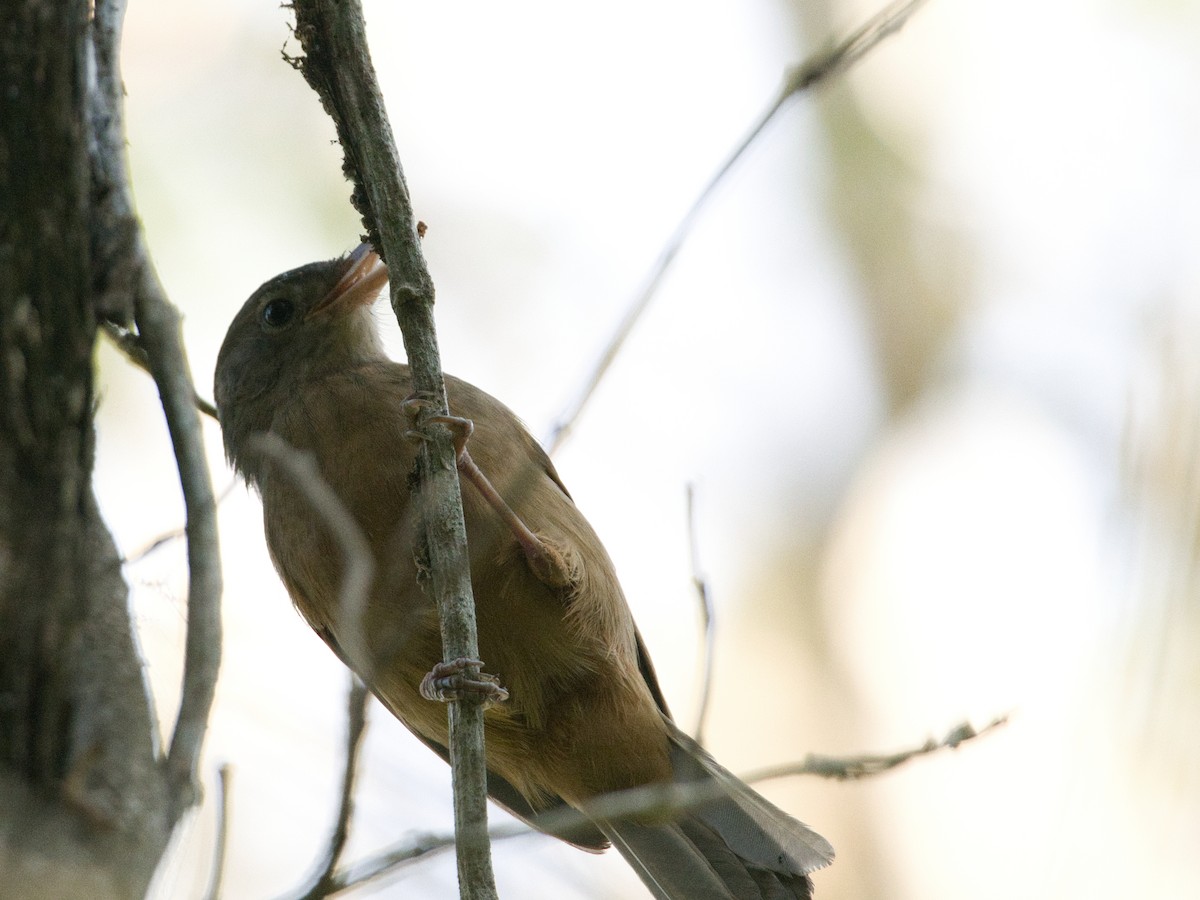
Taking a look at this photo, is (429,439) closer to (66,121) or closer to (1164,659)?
(66,121)

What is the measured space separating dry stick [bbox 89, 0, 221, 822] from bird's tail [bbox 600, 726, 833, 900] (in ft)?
6.59

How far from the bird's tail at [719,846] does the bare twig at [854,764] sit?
1383 millimetres

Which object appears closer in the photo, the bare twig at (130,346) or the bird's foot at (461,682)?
the bird's foot at (461,682)

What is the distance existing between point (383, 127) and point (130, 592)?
132 cm

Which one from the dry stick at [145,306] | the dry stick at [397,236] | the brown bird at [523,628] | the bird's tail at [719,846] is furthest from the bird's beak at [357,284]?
the dry stick at [397,236]

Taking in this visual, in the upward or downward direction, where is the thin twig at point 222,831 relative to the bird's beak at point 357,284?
downward

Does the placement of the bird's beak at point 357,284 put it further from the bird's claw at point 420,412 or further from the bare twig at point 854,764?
Answer: the bare twig at point 854,764

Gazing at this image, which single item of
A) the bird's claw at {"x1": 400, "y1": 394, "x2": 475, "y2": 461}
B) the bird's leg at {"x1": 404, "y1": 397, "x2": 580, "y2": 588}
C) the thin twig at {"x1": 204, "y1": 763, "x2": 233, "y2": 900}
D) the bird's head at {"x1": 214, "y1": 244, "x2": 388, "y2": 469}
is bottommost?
the thin twig at {"x1": 204, "y1": 763, "x2": 233, "y2": 900}

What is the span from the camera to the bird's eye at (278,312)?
5254 millimetres

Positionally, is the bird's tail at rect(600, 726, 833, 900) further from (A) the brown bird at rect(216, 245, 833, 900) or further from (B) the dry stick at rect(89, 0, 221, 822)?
(B) the dry stick at rect(89, 0, 221, 822)

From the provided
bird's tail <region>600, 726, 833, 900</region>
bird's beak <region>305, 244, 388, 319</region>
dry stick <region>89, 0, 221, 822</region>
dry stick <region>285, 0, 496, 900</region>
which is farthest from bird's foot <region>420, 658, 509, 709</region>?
bird's beak <region>305, 244, 388, 319</region>

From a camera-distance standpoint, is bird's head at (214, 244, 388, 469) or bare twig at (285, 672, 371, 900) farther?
bird's head at (214, 244, 388, 469)

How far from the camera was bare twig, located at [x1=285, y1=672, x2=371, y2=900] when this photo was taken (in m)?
2.50

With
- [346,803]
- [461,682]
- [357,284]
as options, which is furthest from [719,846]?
[357,284]
